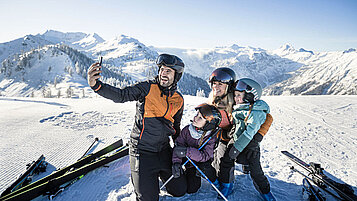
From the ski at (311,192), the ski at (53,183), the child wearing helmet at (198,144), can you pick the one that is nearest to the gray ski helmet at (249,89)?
the child wearing helmet at (198,144)

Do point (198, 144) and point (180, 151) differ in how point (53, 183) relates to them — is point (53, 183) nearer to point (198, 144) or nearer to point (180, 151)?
point (180, 151)

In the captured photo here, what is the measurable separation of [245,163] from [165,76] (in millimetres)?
2395

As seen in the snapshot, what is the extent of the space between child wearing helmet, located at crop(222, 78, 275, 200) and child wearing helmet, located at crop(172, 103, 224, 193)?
472 mm

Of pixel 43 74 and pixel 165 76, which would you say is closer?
pixel 165 76

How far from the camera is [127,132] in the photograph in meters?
7.41

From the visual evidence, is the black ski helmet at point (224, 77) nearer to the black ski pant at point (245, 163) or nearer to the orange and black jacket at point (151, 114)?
the orange and black jacket at point (151, 114)

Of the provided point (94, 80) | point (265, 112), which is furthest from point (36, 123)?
point (265, 112)

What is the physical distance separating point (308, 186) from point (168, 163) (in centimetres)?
292

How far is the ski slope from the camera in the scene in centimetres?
381

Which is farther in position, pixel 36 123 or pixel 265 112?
pixel 36 123

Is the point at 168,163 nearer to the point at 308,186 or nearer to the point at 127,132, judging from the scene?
the point at 308,186

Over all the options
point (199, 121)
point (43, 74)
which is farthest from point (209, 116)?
point (43, 74)

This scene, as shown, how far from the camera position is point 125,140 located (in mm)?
6559

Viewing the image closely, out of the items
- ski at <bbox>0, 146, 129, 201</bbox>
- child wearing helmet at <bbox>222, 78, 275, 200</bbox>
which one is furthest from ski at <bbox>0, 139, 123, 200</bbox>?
child wearing helmet at <bbox>222, 78, 275, 200</bbox>
